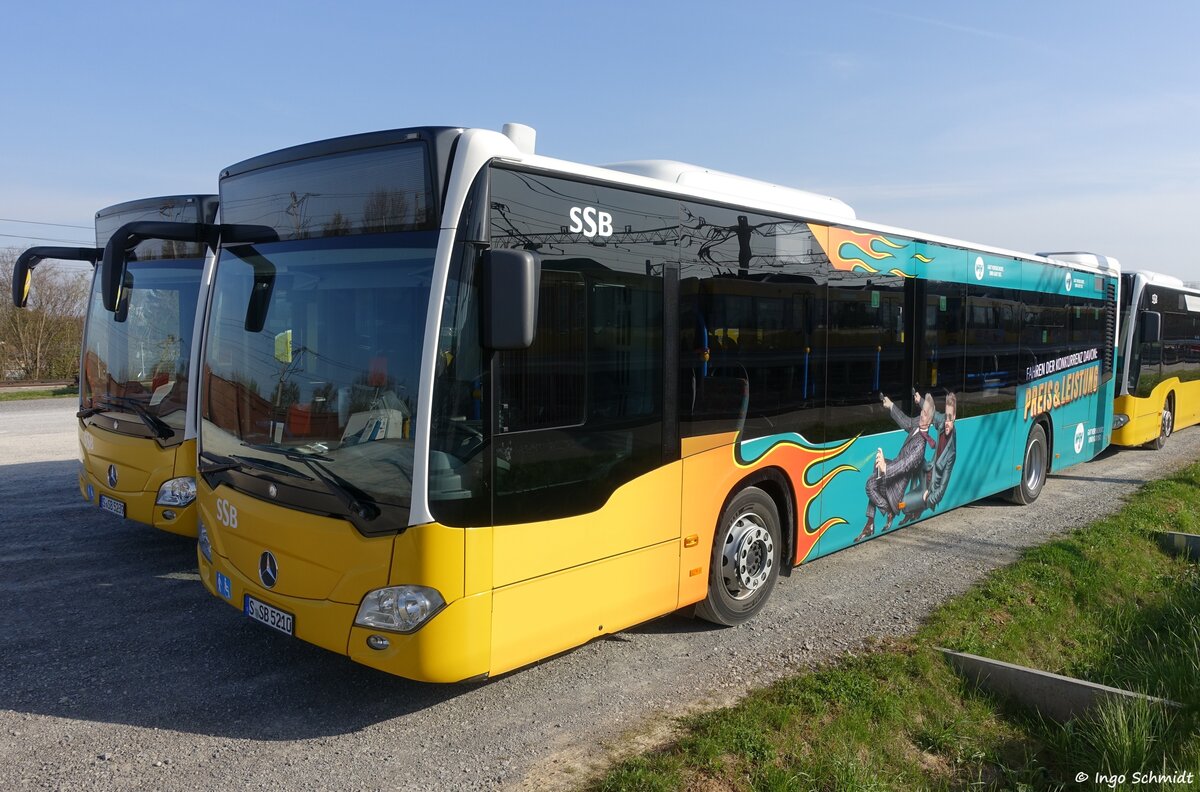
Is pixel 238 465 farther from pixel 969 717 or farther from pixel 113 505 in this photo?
pixel 969 717

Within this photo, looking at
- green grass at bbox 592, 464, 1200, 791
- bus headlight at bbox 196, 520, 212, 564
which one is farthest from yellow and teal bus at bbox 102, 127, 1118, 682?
green grass at bbox 592, 464, 1200, 791

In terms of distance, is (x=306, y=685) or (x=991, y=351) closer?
Answer: (x=306, y=685)

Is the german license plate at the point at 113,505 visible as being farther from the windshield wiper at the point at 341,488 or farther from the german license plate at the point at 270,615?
the windshield wiper at the point at 341,488

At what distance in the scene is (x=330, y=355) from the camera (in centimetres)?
429

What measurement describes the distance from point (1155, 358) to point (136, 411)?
15303 millimetres

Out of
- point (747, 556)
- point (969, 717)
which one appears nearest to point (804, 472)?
point (747, 556)

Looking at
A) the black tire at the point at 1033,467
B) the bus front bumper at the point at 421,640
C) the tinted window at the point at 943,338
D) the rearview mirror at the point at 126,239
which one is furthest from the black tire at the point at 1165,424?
the rearview mirror at the point at 126,239

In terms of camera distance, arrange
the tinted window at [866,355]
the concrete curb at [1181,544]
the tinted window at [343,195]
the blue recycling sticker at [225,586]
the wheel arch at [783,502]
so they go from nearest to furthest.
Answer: the tinted window at [343,195]
the blue recycling sticker at [225,586]
the wheel arch at [783,502]
the tinted window at [866,355]
the concrete curb at [1181,544]

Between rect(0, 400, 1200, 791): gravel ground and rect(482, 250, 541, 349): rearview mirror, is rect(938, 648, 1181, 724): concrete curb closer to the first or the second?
rect(0, 400, 1200, 791): gravel ground

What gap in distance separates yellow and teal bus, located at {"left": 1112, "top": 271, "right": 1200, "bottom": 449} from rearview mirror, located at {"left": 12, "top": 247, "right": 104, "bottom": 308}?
14144 millimetres

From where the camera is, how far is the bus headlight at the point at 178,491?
6.72 metres

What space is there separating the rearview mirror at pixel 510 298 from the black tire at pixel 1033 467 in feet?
26.3

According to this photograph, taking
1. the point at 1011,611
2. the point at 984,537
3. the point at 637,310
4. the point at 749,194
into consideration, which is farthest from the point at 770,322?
the point at 984,537

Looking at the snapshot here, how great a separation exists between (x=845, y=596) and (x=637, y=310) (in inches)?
124
